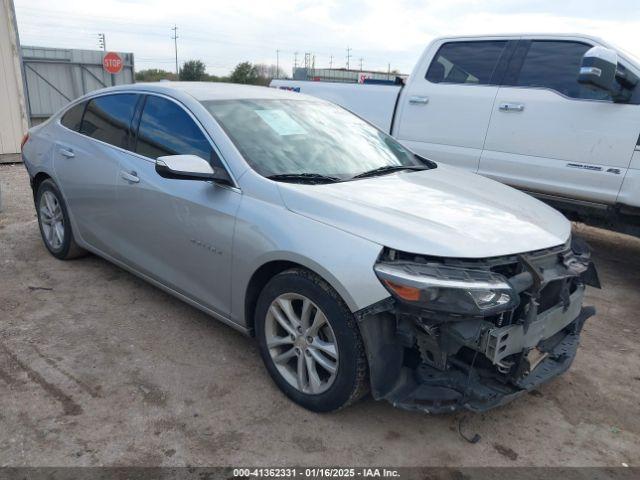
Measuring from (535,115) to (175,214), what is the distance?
3613 mm

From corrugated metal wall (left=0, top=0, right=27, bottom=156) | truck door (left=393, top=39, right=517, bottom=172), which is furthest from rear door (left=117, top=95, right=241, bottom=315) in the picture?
corrugated metal wall (left=0, top=0, right=27, bottom=156)

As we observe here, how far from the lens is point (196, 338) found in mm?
3623

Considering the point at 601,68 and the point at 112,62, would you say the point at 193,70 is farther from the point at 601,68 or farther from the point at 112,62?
the point at 601,68

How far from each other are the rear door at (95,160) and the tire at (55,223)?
219mm

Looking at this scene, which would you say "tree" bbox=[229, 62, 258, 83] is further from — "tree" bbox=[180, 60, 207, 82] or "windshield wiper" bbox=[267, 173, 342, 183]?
"windshield wiper" bbox=[267, 173, 342, 183]

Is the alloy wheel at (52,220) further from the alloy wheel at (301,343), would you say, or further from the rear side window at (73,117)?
the alloy wheel at (301,343)

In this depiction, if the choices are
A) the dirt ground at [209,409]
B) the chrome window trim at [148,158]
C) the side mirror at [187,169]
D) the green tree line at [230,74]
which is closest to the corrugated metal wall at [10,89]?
the chrome window trim at [148,158]

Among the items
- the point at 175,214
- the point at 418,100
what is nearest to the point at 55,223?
the point at 175,214

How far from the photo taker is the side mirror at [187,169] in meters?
2.95

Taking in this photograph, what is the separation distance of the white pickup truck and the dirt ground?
54.7 inches

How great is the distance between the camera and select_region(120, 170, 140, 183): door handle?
3.67 metres

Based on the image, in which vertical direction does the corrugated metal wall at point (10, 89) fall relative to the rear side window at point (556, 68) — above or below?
below

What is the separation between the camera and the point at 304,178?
3.05m

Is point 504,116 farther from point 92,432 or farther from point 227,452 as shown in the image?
point 92,432
